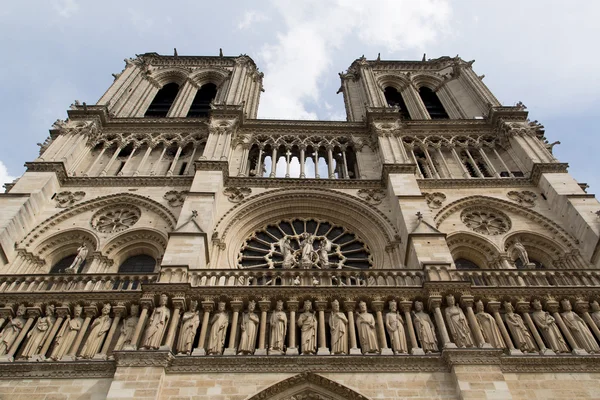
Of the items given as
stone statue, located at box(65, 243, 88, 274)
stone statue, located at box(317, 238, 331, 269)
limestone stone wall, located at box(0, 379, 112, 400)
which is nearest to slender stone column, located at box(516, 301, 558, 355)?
stone statue, located at box(317, 238, 331, 269)

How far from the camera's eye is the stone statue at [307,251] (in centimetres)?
1236

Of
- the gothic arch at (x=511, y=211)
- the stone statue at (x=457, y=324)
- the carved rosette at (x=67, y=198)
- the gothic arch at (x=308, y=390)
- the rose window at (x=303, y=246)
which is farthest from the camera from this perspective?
the carved rosette at (x=67, y=198)

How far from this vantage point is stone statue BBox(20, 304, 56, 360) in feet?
30.9

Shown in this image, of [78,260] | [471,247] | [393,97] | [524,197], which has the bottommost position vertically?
[78,260]

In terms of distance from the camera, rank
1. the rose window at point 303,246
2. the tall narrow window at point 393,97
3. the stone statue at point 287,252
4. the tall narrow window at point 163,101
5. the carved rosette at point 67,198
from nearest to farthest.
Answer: the stone statue at point 287,252 → the rose window at point 303,246 → the carved rosette at point 67,198 → the tall narrow window at point 163,101 → the tall narrow window at point 393,97

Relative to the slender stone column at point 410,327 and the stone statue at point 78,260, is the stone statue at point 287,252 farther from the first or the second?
the stone statue at point 78,260

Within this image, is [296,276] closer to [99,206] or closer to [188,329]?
[188,329]

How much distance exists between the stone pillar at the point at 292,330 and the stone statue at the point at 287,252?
7.70ft

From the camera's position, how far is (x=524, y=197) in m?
15.5

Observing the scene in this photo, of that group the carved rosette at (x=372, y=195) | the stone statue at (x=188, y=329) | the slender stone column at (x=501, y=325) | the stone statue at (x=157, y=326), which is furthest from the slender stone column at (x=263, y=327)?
the carved rosette at (x=372, y=195)

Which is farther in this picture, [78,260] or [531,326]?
[78,260]

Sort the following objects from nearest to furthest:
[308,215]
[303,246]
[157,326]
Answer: [157,326]
[303,246]
[308,215]

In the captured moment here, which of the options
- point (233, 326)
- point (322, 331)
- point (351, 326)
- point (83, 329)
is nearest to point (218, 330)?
point (233, 326)

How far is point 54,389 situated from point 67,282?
3.11 meters
